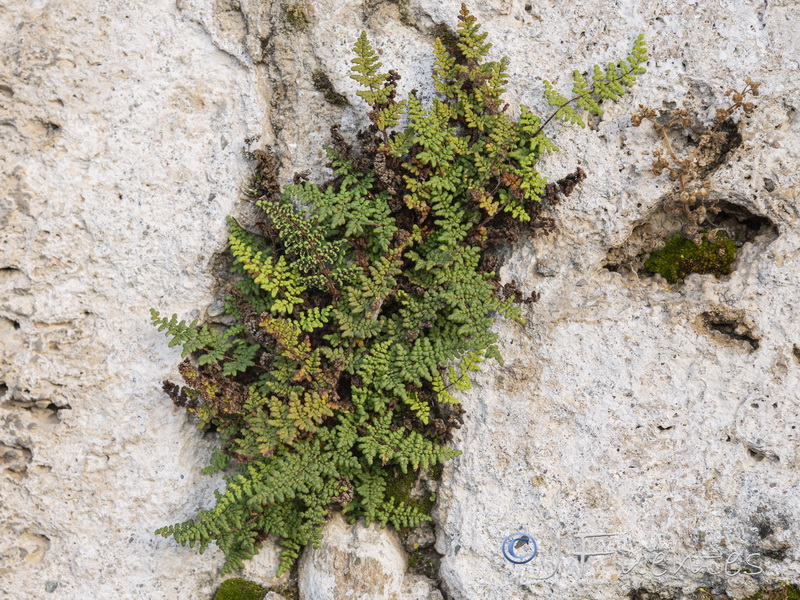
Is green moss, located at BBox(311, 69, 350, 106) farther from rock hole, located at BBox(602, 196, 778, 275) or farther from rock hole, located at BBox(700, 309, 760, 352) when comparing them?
rock hole, located at BBox(700, 309, 760, 352)

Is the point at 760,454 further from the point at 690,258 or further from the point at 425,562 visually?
the point at 425,562

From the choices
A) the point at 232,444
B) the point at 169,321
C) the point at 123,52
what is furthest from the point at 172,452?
the point at 123,52

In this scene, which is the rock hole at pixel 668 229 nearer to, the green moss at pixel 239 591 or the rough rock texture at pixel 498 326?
the rough rock texture at pixel 498 326

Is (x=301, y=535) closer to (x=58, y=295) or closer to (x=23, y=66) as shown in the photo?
(x=58, y=295)

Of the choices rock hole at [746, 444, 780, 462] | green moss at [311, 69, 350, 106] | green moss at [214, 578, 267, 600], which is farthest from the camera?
green moss at [311, 69, 350, 106]

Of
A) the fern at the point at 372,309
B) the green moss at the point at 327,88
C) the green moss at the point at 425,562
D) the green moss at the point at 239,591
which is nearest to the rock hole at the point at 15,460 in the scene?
the fern at the point at 372,309

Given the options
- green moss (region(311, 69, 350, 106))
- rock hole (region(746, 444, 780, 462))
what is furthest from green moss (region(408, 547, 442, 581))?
green moss (region(311, 69, 350, 106))
